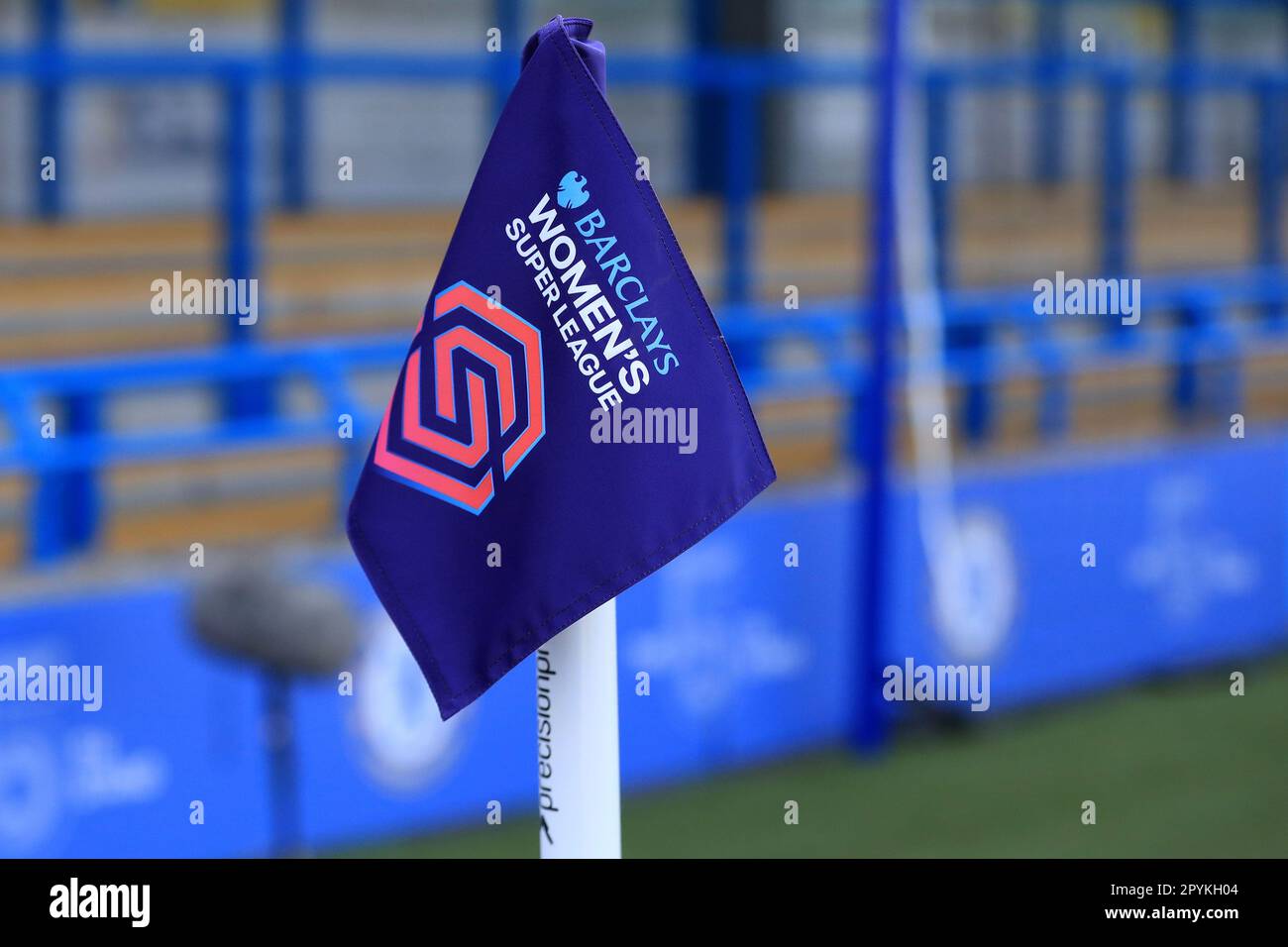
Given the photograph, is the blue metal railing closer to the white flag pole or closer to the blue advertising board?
the blue advertising board

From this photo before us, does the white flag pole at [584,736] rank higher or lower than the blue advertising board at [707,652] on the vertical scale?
lower

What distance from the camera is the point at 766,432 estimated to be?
695 cm

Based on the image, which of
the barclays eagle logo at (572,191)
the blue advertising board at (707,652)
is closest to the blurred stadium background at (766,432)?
the blue advertising board at (707,652)

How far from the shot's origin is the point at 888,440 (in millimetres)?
6469

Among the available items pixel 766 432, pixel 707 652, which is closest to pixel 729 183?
pixel 766 432

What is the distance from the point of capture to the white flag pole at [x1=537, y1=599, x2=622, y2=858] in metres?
2.01

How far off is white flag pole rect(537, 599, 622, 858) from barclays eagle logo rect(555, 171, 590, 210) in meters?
0.43

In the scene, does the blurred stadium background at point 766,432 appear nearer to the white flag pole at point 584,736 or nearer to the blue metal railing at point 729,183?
the blue metal railing at point 729,183

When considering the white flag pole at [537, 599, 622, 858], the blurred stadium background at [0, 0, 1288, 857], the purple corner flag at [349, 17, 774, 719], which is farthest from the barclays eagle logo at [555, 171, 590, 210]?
the blurred stadium background at [0, 0, 1288, 857]

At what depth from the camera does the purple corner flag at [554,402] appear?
6.43 feet

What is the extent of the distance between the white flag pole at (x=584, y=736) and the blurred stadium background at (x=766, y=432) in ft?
8.79

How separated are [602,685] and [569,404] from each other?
301mm

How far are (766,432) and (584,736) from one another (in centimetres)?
499

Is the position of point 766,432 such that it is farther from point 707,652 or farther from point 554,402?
point 554,402
